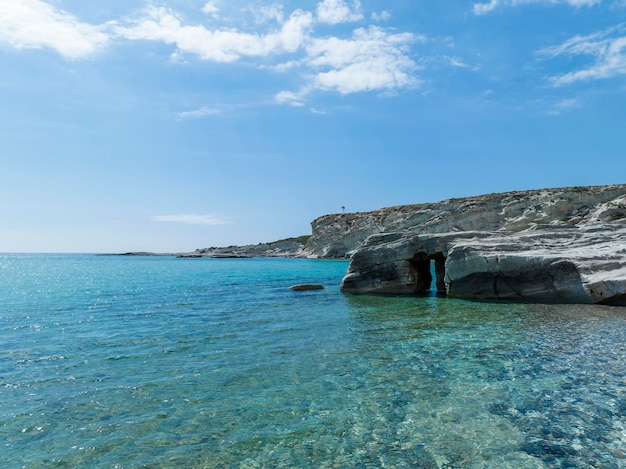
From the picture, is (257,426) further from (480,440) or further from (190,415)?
(480,440)

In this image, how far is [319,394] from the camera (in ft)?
26.6

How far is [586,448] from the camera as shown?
5.75 metres

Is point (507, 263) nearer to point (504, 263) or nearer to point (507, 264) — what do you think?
point (507, 264)

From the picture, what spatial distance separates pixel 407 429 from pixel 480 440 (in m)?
1.10

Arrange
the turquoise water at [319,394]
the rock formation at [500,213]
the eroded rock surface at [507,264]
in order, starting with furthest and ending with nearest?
the rock formation at [500,213] → the eroded rock surface at [507,264] → the turquoise water at [319,394]

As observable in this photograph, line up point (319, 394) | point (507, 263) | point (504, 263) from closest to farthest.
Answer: point (319, 394) < point (507, 263) < point (504, 263)

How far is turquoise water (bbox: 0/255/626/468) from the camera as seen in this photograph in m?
5.85

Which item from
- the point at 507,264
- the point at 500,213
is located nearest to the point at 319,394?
the point at 507,264

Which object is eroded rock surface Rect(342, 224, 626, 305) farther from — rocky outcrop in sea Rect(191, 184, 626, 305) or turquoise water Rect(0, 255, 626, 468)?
turquoise water Rect(0, 255, 626, 468)

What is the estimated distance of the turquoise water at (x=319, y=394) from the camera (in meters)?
5.85

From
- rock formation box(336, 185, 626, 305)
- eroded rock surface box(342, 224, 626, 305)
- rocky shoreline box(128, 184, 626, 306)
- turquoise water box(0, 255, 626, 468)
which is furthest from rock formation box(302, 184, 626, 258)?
turquoise water box(0, 255, 626, 468)

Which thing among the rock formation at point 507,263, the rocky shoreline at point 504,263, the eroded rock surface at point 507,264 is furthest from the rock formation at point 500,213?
the eroded rock surface at point 507,264

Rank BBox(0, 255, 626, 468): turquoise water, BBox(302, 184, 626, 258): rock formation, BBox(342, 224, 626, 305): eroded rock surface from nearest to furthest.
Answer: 1. BBox(0, 255, 626, 468): turquoise water
2. BBox(342, 224, 626, 305): eroded rock surface
3. BBox(302, 184, 626, 258): rock formation

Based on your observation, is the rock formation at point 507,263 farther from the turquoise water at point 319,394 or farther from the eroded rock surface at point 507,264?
the turquoise water at point 319,394
